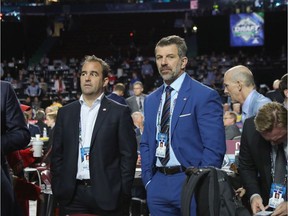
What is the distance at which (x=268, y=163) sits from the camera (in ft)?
14.2

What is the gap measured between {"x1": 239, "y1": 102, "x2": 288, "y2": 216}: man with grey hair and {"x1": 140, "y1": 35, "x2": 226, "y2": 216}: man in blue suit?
182 millimetres

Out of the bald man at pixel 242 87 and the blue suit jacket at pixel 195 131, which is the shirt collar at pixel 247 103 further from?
the blue suit jacket at pixel 195 131

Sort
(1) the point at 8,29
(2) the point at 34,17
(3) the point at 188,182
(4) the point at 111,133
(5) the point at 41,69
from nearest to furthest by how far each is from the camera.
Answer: (3) the point at 188,182 < (4) the point at 111,133 < (5) the point at 41,69 < (1) the point at 8,29 < (2) the point at 34,17

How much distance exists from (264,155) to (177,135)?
1.93 feet

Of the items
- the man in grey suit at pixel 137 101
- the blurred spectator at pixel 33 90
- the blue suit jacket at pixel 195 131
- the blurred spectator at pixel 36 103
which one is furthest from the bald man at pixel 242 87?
the blurred spectator at pixel 33 90

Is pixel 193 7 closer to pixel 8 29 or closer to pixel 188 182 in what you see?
pixel 8 29

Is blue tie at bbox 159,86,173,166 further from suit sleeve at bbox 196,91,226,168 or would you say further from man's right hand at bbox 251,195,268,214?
man's right hand at bbox 251,195,268,214

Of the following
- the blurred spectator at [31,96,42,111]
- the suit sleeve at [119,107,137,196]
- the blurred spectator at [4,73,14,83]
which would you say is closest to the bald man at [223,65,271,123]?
the suit sleeve at [119,107,137,196]

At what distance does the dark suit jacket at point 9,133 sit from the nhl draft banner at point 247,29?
107ft

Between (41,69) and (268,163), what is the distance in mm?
28732

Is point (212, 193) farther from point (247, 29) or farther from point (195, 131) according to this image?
point (247, 29)

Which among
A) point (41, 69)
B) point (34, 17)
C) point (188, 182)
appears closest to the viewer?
point (188, 182)

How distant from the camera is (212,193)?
3.91 meters

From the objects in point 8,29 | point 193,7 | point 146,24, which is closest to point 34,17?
point 8,29
